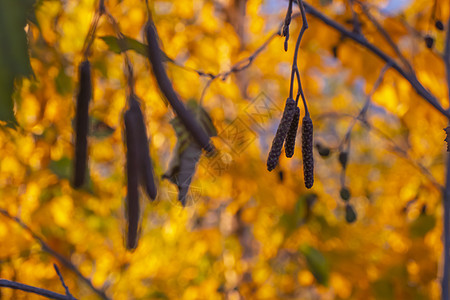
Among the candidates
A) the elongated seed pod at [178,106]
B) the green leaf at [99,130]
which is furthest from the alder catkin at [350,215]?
the elongated seed pod at [178,106]

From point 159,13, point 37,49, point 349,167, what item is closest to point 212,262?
point 349,167

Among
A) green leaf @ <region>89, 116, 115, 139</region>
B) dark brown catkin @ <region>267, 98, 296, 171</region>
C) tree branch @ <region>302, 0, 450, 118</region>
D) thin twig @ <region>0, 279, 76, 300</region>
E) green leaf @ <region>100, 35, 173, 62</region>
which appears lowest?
thin twig @ <region>0, 279, 76, 300</region>

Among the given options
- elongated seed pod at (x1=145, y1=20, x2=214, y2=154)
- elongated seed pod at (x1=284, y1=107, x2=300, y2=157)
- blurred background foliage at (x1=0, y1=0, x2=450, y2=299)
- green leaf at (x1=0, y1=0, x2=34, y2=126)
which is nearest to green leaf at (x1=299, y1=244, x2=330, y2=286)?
Answer: blurred background foliage at (x1=0, y1=0, x2=450, y2=299)

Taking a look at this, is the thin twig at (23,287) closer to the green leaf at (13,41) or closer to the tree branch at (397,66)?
the green leaf at (13,41)

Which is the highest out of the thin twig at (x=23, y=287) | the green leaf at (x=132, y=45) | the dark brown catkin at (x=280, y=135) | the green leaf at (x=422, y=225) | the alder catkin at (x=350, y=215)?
the green leaf at (x=422, y=225)

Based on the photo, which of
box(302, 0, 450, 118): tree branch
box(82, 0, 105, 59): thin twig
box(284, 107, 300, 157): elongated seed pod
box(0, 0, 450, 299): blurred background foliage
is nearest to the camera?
box(82, 0, 105, 59): thin twig

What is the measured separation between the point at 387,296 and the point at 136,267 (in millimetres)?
1139

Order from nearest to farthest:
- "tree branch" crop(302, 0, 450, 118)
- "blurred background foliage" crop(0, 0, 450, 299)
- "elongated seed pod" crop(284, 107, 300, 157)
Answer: "elongated seed pod" crop(284, 107, 300, 157) → "tree branch" crop(302, 0, 450, 118) → "blurred background foliage" crop(0, 0, 450, 299)

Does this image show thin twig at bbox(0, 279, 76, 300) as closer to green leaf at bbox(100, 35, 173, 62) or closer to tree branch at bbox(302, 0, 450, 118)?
green leaf at bbox(100, 35, 173, 62)

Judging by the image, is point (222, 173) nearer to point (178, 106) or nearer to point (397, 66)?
point (397, 66)

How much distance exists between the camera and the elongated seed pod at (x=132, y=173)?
1.67ft

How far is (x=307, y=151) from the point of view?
0.63 metres

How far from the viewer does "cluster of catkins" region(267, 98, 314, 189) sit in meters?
0.60

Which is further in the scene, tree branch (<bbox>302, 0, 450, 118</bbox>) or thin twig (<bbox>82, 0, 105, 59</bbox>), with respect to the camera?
tree branch (<bbox>302, 0, 450, 118</bbox>)
